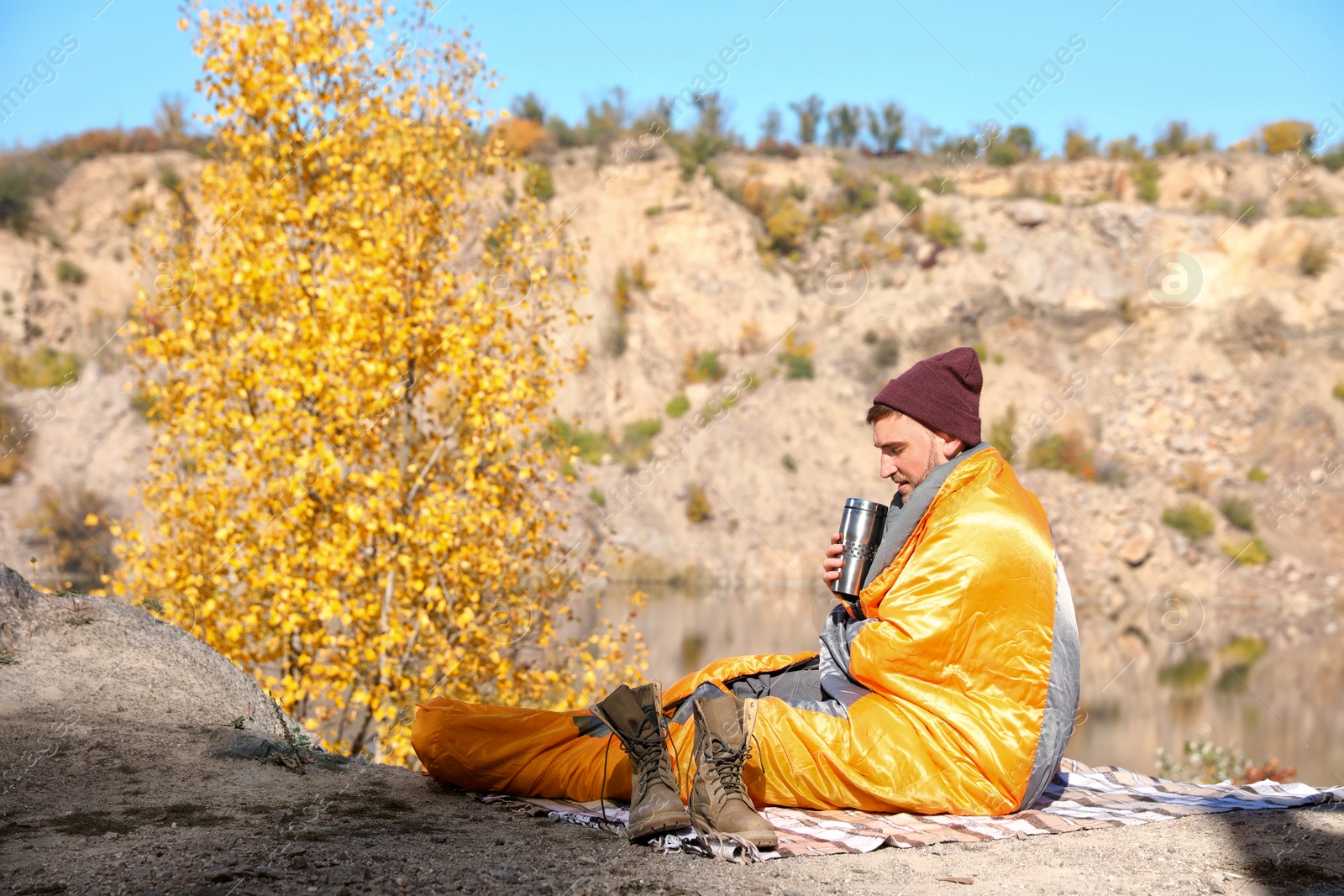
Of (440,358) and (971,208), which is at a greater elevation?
(971,208)

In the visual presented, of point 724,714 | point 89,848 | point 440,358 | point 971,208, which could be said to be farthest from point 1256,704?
point 971,208

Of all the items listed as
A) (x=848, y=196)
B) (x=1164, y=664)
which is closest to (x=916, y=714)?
(x=1164, y=664)

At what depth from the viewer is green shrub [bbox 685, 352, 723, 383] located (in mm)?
29938

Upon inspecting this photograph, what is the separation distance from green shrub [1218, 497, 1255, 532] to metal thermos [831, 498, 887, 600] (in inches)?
1115

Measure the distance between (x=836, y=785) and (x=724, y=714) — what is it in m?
0.42

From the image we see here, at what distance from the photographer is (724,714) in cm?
281

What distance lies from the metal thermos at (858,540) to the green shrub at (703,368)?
1052 inches

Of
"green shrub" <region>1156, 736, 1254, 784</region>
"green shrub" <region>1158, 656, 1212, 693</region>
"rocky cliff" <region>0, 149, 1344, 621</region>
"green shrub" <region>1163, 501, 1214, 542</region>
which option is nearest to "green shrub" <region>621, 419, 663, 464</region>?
"rocky cliff" <region>0, 149, 1344, 621</region>

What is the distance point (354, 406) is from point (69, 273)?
2691 centimetres

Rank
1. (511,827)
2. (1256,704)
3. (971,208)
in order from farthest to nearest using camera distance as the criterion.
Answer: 1. (971,208)
2. (1256,704)
3. (511,827)

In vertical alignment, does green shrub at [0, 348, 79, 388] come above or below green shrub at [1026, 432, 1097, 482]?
above

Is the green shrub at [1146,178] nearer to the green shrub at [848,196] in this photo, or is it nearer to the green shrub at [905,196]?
the green shrub at [905,196]

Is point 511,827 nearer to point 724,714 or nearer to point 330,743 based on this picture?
point 724,714

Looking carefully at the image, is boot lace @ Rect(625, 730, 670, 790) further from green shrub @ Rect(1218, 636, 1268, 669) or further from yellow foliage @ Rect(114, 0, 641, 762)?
green shrub @ Rect(1218, 636, 1268, 669)
